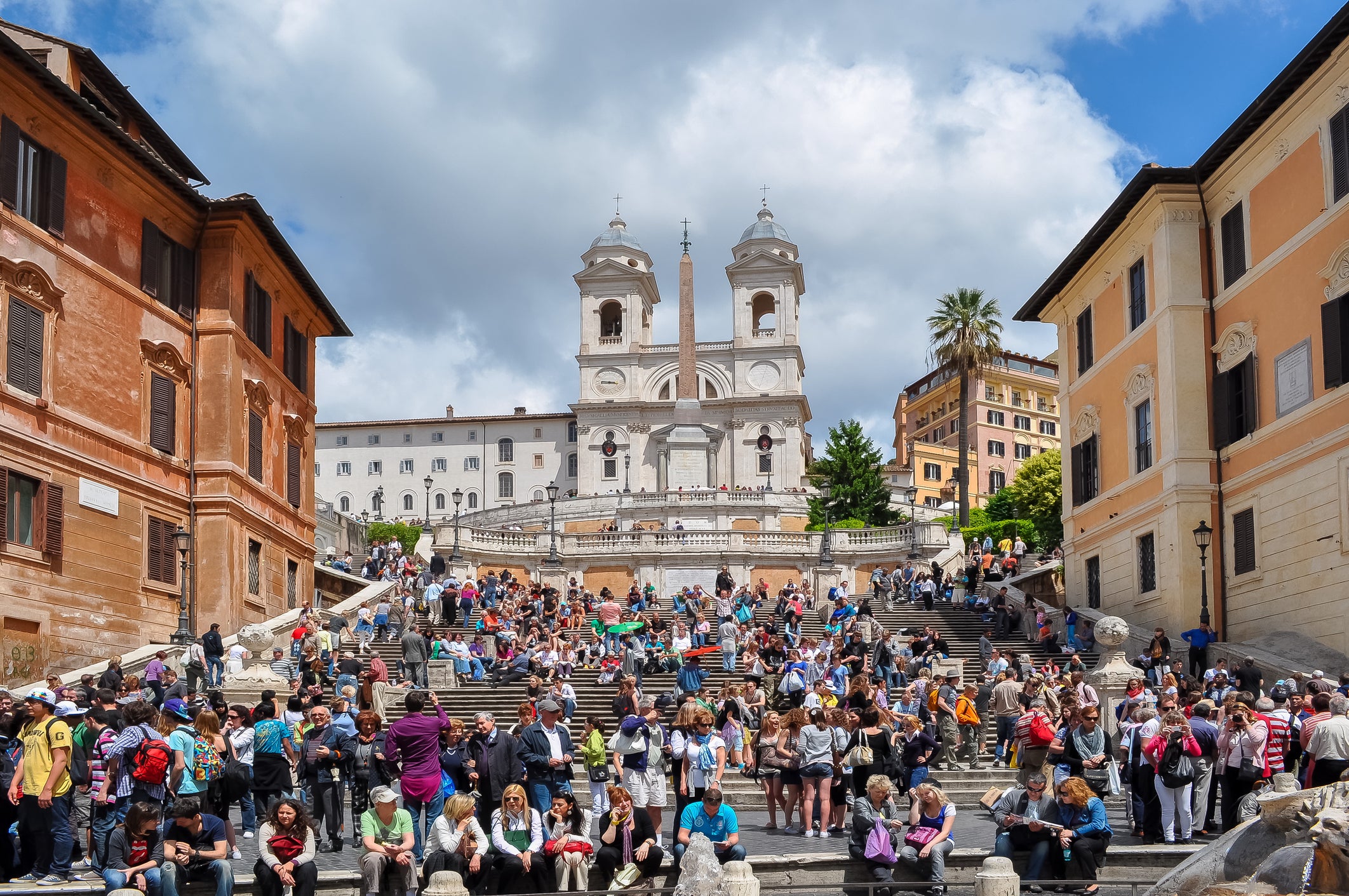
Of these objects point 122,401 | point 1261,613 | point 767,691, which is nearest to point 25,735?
point 767,691

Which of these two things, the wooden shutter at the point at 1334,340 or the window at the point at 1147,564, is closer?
the wooden shutter at the point at 1334,340

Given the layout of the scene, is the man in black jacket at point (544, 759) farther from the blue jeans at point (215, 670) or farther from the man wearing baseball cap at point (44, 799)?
the blue jeans at point (215, 670)

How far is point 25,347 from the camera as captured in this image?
1013 inches

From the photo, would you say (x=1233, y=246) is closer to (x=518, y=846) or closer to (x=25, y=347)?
(x=518, y=846)

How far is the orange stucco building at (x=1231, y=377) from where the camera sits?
25.0 meters

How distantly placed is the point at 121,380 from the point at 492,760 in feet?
56.5

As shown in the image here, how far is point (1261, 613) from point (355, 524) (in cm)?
4799

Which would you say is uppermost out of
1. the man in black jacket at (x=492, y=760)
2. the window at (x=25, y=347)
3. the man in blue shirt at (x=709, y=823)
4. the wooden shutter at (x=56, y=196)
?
the wooden shutter at (x=56, y=196)

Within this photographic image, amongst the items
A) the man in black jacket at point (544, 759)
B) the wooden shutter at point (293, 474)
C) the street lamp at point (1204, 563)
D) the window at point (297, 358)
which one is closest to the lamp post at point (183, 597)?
the wooden shutter at point (293, 474)

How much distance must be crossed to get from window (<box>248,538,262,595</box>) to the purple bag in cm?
2238

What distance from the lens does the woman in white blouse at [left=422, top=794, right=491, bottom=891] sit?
1230 cm

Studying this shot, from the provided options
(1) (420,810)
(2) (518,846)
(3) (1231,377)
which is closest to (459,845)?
(2) (518,846)

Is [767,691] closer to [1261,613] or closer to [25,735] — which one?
[1261,613]

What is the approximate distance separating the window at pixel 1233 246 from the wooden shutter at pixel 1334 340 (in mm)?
3589
